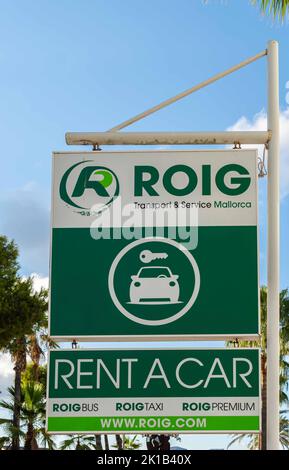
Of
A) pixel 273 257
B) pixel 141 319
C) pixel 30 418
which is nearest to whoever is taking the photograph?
pixel 141 319

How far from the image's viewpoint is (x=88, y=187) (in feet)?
27.3

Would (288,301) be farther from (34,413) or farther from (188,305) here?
(188,305)

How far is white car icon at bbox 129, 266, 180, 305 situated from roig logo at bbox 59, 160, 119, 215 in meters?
0.82

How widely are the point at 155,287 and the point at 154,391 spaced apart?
994 millimetres

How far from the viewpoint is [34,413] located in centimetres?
4300

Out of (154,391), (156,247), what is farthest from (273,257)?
(154,391)

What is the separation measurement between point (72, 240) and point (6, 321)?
28.3 m

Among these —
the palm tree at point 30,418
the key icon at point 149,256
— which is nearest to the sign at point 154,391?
the key icon at point 149,256

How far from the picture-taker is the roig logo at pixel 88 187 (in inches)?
325

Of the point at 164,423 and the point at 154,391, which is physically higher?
the point at 154,391

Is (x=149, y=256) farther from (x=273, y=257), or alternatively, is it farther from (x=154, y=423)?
(x=154, y=423)

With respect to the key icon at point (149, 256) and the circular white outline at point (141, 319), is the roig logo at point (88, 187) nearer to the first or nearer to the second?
the circular white outline at point (141, 319)

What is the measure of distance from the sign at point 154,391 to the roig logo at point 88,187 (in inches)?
57.8
